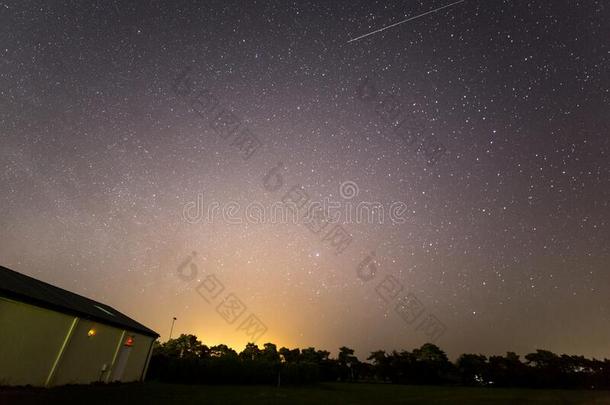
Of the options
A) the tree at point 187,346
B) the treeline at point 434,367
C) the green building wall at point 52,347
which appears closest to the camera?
the green building wall at point 52,347

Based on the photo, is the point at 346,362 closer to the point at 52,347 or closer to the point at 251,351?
the point at 251,351

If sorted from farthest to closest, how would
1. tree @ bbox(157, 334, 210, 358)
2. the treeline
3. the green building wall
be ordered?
tree @ bbox(157, 334, 210, 358) < the treeline < the green building wall

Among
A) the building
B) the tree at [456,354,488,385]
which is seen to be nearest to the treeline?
the tree at [456,354,488,385]

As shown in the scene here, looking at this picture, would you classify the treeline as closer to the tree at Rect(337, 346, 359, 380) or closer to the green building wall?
the tree at Rect(337, 346, 359, 380)

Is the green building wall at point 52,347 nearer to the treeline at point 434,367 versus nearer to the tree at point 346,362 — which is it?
the treeline at point 434,367

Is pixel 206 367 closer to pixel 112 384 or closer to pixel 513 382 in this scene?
pixel 112 384

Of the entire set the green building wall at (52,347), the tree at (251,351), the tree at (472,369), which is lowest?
the green building wall at (52,347)

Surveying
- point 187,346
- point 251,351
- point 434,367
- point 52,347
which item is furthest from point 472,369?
point 52,347

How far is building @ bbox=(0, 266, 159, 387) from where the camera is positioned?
38.7 ft

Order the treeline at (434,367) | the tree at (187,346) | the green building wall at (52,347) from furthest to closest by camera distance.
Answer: the tree at (187,346), the treeline at (434,367), the green building wall at (52,347)

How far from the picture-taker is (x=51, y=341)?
13367 mm

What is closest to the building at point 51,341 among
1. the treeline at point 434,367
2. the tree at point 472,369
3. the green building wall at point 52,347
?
the green building wall at point 52,347

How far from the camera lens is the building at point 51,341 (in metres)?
11.8

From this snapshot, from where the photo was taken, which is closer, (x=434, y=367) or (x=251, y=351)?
(x=434, y=367)
